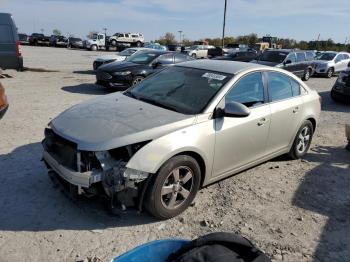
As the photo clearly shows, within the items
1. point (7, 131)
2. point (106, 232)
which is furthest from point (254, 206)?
point (7, 131)

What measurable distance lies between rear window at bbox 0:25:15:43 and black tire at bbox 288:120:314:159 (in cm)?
1124

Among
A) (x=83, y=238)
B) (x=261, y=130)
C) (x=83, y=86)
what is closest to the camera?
(x=83, y=238)

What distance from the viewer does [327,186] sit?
16.4ft

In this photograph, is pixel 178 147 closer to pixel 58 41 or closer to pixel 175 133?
pixel 175 133

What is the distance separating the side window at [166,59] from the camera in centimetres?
1220

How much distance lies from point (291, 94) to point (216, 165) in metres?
1.97

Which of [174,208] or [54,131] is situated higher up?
[54,131]

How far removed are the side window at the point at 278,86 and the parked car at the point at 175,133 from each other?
0.02 meters

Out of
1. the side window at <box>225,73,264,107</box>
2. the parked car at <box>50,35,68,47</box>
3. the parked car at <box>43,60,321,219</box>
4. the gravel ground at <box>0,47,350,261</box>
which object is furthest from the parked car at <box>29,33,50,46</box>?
the side window at <box>225,73,264,107</box>

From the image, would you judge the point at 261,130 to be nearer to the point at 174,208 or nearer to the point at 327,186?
the point at 327,186

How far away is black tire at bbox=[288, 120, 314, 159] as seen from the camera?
5.69m

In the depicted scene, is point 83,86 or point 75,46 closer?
point 83,86

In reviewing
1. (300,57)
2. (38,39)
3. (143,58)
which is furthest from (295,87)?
(38,39)

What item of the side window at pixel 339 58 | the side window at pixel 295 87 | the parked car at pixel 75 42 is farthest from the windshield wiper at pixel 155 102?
the parked car at pixel 75 42
